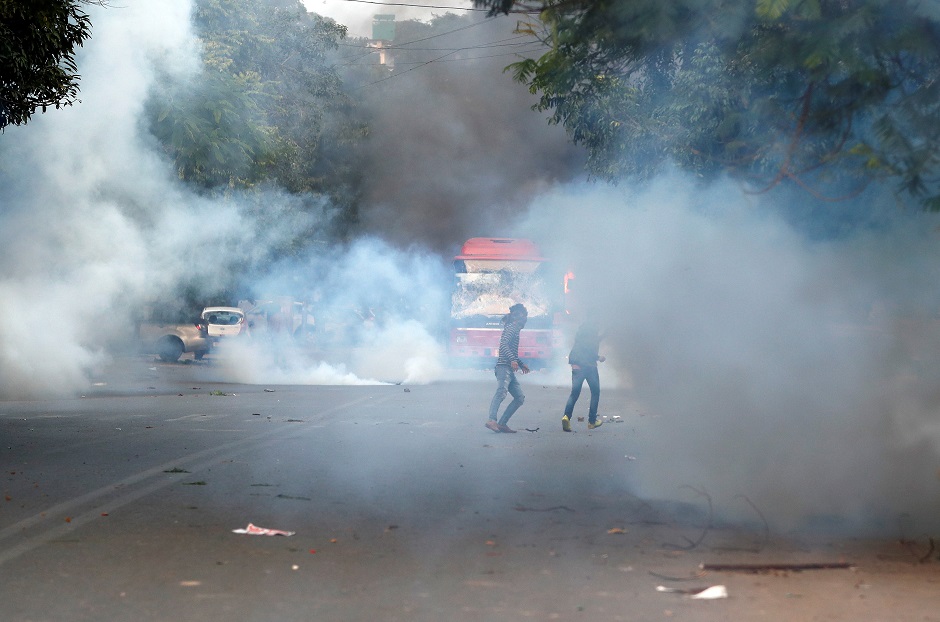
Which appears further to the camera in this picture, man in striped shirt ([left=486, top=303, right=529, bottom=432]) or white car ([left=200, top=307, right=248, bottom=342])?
white car ([left=200, top=307, right=248, bottom=342])

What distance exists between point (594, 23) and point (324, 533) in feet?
10.5

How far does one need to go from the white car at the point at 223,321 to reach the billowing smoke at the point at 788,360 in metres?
20.7

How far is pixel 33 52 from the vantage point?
10812mm

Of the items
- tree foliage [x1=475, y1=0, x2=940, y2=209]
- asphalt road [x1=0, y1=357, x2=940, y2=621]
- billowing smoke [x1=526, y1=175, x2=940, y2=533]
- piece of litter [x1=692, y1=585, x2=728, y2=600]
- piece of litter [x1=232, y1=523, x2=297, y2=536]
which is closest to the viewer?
asphalt road [x1=0, y1=357, x2=940, y2=621]

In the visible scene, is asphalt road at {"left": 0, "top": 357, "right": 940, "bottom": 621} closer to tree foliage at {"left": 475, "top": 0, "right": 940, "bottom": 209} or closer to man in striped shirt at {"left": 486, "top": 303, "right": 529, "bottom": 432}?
man in striped shirt at {"left": 486, "top": 303, "right": 529, "bottom": 432}

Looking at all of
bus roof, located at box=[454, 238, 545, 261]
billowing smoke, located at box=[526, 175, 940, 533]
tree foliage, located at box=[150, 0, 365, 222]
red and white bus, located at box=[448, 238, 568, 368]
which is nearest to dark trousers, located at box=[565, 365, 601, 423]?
billowing smoke, located at box=[526, 175, 940, 533]

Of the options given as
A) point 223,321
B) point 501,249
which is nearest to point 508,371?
point 501,249

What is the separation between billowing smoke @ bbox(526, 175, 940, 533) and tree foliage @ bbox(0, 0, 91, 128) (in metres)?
5.89

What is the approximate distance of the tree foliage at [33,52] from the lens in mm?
10367

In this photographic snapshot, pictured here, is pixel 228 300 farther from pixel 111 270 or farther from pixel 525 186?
pixel 111 270

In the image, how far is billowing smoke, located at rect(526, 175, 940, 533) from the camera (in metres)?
7.01

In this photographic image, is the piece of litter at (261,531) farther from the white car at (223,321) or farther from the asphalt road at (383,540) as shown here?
the white car at (223,321)

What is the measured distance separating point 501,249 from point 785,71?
20110mm

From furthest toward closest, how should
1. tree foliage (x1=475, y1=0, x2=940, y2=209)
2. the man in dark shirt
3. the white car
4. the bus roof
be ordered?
1. the white car
2. the bus roof
3. the man in dark shirt
4. tree foliage (x1=475, y1=0, x2=940, y2=209)
